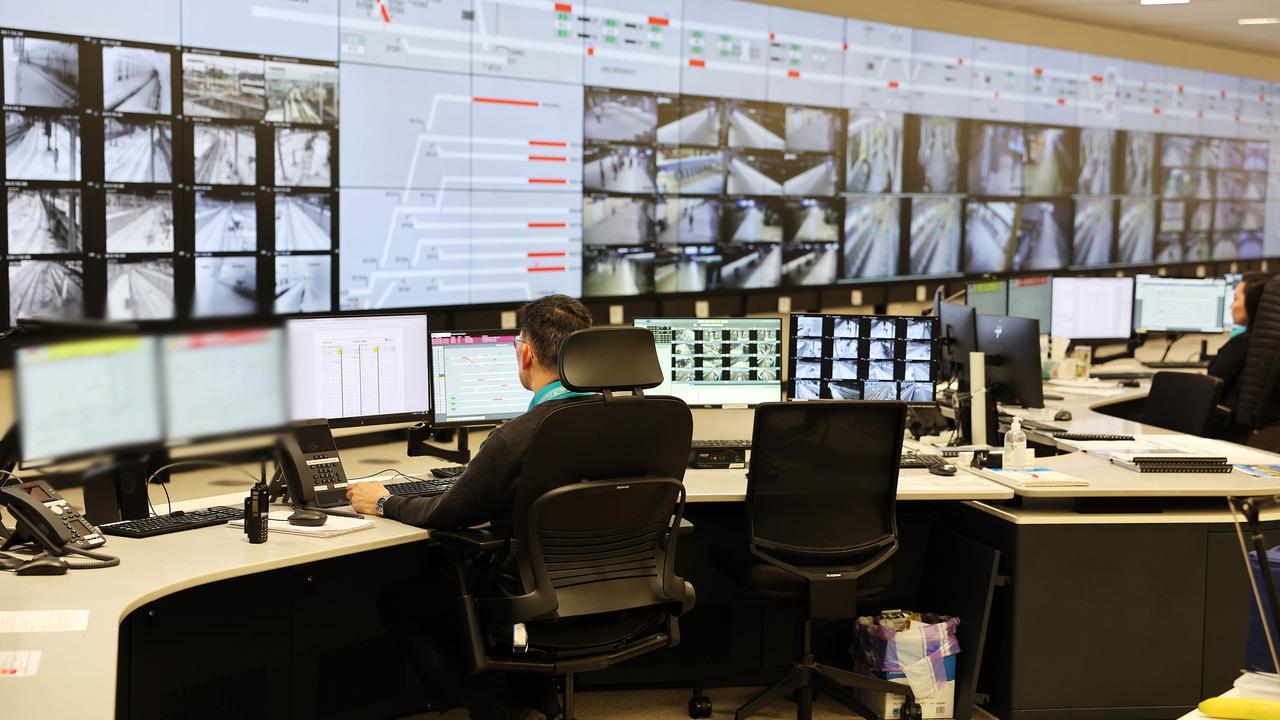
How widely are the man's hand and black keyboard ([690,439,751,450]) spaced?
3.58ft

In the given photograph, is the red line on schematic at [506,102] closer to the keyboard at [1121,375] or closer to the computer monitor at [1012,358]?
the computer monitor at [1012,358]

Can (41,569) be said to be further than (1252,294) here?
No

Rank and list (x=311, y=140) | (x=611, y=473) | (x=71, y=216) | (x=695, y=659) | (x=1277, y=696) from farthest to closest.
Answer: (x=311, y=140) < (x=71, y=216) < (x=695, y=659) < (x=611, y=473) < (x=1277, y=696)

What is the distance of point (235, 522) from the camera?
2.88 meters

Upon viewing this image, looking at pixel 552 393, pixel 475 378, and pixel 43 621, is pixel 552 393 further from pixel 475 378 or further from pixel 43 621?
pixel 43 621

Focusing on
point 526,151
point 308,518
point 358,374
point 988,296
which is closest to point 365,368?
point 358,374

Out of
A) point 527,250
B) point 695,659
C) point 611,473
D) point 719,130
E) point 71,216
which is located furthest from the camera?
point 719,130

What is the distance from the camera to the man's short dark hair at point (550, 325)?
9.37 ft

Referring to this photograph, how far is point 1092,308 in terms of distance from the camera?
594 cm

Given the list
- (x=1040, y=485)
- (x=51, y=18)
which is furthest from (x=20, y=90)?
(x=1040, y=485)

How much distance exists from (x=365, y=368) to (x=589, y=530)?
0.95 meters

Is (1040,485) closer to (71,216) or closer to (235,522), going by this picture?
(235,522)

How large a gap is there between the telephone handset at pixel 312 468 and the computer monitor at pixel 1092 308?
158 inches

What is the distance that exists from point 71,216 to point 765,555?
2.76 m
